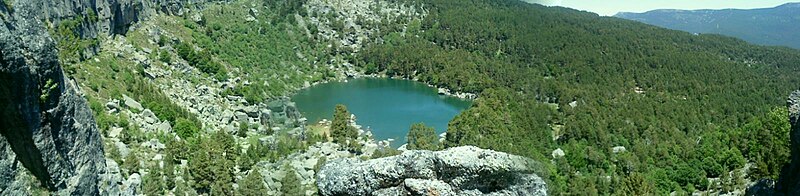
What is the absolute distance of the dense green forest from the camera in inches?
1986

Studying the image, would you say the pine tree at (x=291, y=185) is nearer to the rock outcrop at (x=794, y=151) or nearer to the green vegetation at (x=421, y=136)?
the green vegetation at (x=421, y=136)

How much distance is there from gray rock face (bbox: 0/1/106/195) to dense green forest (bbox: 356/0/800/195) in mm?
26600

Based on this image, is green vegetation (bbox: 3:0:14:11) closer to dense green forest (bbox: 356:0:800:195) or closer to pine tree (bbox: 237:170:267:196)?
pine tree (bbox: 237:170:267:196)

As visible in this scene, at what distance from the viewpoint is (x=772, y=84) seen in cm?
9681

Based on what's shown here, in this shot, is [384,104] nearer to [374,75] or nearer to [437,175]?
[374,75]

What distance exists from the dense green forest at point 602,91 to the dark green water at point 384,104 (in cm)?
574

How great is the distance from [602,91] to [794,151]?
232ft

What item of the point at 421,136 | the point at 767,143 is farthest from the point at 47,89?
the point at 767,143

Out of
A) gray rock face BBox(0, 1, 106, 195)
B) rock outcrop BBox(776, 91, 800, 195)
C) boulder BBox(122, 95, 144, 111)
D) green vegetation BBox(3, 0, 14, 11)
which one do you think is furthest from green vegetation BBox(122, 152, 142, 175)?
rock outcrop BBox(776, 91, 800, 195)

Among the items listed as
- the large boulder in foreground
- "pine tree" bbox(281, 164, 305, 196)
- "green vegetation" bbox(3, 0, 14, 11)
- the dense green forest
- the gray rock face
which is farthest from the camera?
the dense green forest

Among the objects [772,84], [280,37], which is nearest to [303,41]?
[280,37]

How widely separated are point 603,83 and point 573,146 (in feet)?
133

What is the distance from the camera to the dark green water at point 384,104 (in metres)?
70.2

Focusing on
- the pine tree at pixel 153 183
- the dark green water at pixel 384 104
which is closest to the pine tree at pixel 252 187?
the pine tree at pixel 153 183
